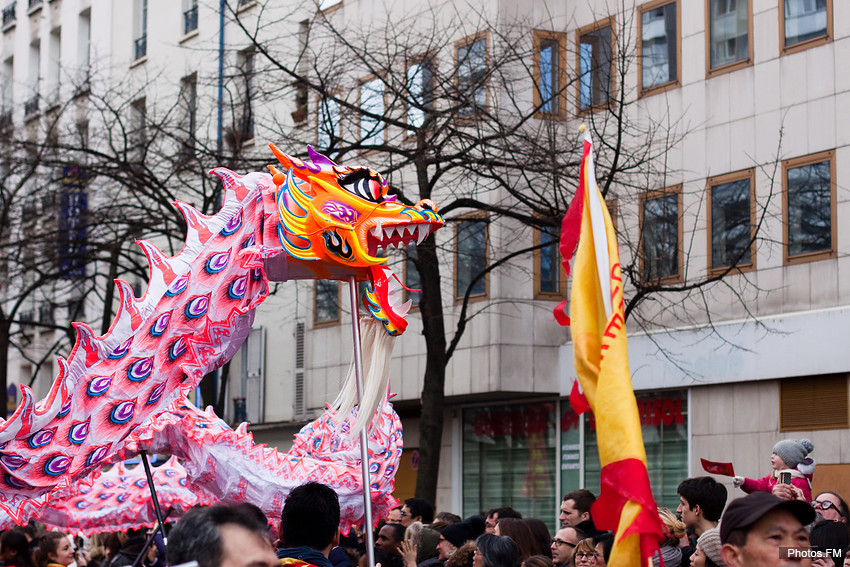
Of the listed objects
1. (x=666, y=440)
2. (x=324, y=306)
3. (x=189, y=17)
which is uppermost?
(x=189, y=17)

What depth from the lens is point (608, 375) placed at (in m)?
4.86

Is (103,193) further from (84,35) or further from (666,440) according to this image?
(84,35)

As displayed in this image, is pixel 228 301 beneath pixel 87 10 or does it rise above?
beneath

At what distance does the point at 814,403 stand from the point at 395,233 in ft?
34.1

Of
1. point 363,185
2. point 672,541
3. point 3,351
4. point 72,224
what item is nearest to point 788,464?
point 672,541

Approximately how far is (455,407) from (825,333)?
26.2ft

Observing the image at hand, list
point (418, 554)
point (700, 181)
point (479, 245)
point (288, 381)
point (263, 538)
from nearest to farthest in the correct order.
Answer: point (263, 538), point (418, 554), point (700, 181), point (479, 245), point (288, 381)

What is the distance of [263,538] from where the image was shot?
3.90 meters

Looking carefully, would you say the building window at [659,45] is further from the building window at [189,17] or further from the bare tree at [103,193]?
the building window at [189,17]

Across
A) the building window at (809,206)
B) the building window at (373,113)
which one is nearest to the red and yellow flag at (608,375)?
the building window at (373,113)

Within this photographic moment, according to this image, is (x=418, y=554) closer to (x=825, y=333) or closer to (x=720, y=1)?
(x=825, y=333)

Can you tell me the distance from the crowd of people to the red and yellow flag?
17 cm

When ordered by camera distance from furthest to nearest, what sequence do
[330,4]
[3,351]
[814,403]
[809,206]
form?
1. [330,4]
2. [3,351]
3. [809,206]
4. [814,403]

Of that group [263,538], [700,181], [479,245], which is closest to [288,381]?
[479,245]
